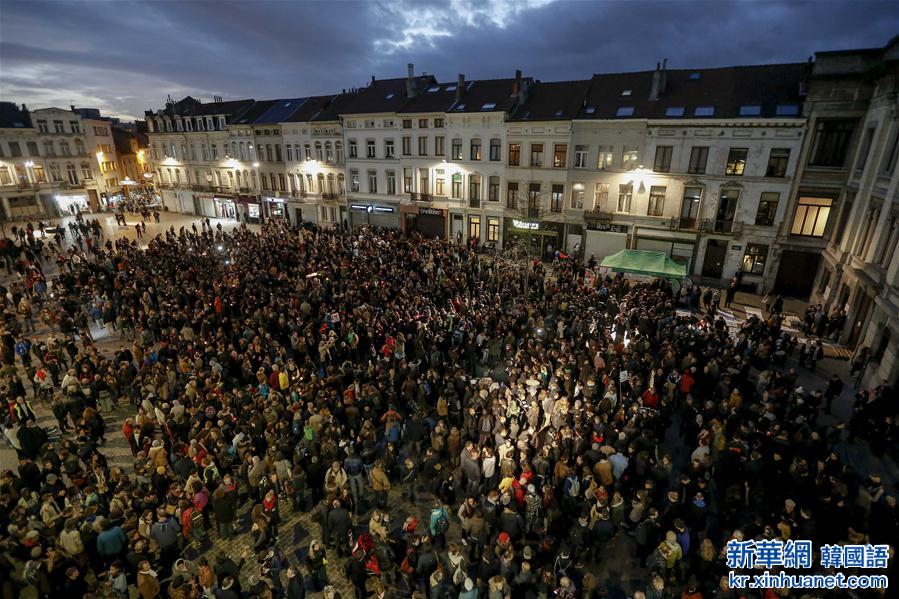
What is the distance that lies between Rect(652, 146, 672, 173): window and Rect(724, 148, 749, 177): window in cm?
302

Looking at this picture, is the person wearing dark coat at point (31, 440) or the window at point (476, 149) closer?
the person wearing dark coat at point (31, 440)

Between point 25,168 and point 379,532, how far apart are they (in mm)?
59436

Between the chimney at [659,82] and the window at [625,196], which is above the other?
the chimney at [659,82]

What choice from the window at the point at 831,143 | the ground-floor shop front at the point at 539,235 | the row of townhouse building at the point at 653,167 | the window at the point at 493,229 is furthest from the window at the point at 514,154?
the window at the point at 831,143

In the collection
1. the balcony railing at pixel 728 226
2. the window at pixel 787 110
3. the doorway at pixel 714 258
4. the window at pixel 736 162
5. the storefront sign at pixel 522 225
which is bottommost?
the doorway at pixel 714 258

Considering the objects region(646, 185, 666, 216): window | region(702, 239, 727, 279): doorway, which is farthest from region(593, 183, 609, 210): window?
region(702, 239, 727, 279): doorway

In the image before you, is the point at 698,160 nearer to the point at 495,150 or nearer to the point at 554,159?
the point at 554,159

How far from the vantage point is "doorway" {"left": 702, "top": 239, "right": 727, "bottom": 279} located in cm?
2631

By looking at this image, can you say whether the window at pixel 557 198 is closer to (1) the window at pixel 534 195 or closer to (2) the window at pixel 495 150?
(1) the window at pixel 534 195

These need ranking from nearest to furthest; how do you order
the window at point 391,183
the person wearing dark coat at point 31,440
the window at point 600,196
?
the person wearing dark coat at point 31,440 < the window at point 600,196 < the window at point 391,183

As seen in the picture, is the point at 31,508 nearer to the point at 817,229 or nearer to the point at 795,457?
the point at 795,457

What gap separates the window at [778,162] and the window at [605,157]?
8.25 meters

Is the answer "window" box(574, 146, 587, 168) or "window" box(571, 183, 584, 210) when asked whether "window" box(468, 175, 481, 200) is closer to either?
"window" box(571, 183, 584, 210)

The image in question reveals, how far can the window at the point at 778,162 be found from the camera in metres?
23.5
